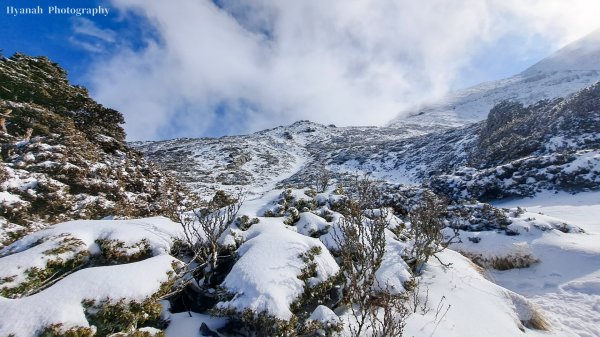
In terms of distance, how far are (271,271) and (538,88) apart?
113m

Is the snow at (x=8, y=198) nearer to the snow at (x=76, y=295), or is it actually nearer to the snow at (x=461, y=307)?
the snow at (x=76, y=295)

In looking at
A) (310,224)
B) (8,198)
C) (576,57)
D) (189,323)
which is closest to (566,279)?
(310,224)

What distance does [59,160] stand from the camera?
38.1ft

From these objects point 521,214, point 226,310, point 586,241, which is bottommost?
point 586,241

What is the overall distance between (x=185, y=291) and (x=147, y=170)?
12178 mm

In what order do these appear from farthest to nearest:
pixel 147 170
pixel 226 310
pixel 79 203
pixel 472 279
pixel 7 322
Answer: pixel 147 170 < pixel 79 203 < pixel 472 279 < pixel 226 310 < pixel 7 322

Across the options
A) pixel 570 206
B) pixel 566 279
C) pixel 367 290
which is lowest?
pixel 566 279

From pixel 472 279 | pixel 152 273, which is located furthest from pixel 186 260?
pixel 472 279

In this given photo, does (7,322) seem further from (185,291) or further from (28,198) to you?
(28,198)

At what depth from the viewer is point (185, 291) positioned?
5703 millimetres

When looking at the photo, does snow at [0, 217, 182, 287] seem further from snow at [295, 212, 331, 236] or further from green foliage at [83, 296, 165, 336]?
snow at [295, 212, 331, 236]

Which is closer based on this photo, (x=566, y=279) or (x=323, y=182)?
(x=566, y=279)

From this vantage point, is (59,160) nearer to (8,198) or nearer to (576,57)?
(8,198)

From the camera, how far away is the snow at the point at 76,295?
3.67 meters
